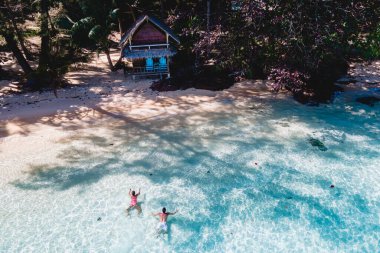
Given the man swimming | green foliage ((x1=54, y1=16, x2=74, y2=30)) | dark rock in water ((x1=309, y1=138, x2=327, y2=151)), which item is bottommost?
the man swimming

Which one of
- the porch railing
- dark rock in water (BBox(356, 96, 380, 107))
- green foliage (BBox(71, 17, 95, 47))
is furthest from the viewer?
the porch railing

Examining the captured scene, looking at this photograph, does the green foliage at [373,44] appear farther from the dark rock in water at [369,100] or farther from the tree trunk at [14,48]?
the tree trunk at [14,48]

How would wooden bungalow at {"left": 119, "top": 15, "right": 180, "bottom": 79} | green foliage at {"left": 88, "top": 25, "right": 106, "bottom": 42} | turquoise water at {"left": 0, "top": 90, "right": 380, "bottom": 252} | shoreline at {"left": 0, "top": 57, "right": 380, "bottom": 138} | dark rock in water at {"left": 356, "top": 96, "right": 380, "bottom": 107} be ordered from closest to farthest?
turquoise water at {"left": 0, "top": 90, "right": 380, "bottom": 252}
shoreline at {"left": 0, "top": 57, "right": 380, "bottom": 138}
dark rock in water at {"left": 356, "top": 96, "right": 380, "bottom": 107}
wooden bungalow at {"left": 119, "top": 15, "right": 180, "bottom": 79}
green foliage at {"left": 88, "top": 25, "right": 106, "bottom": 42}

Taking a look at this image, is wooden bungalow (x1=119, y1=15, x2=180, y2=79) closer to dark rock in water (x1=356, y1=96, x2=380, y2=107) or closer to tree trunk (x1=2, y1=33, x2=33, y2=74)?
tree trunk (x1=2, y1=33, x2=33, y2=74)

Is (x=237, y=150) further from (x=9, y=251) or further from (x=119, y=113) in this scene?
(x=9, y=251)

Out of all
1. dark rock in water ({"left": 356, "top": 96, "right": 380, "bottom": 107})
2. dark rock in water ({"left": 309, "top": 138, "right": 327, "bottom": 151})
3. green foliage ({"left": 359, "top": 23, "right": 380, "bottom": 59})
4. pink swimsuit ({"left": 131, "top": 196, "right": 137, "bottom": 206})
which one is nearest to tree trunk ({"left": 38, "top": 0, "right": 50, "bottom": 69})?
pink swimsuit ({"left": 131, "top": 196, "right": 137, "bottom": 206})

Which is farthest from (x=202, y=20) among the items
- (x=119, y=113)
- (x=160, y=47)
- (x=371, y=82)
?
(x=371, y=82)

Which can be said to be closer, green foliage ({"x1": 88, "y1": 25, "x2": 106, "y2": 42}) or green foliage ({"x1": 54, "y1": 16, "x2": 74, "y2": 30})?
green foliage ({"x1": 88, "y1": 25, "x2": 106, "y2": 42})
